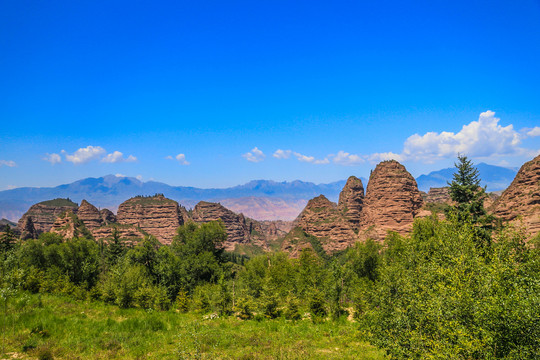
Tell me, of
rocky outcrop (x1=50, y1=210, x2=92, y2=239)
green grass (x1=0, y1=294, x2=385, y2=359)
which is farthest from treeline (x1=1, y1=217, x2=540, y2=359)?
rocky outcrop (x1=50, y1=210, x2=92, y2=239)

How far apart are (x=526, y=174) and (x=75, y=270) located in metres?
154

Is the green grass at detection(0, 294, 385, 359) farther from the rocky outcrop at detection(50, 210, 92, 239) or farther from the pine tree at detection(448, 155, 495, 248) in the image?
the rocky outcrop at detection(50, 210, 92, 239)

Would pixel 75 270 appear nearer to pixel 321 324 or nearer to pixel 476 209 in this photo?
pixel 321 324

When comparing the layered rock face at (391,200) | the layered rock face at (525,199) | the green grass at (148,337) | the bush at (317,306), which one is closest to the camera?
the green grass at (148,337)

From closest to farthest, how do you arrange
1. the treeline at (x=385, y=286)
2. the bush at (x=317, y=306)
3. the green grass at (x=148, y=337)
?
the treeline at (x=385, y=286), the green grass at (x=148, y=337), the bush at (x=317, y=306)

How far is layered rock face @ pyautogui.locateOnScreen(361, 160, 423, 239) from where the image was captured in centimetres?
17075

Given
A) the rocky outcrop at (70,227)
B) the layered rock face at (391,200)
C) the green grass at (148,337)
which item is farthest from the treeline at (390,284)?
the rocky outcrop at (70,227)

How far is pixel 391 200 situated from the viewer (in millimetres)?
177625

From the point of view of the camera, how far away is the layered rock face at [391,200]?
17075 cm

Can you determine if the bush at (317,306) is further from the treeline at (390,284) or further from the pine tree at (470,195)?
the pine tree at (470,195)

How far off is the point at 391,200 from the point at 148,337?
179 metres

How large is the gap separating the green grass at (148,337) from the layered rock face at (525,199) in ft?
358

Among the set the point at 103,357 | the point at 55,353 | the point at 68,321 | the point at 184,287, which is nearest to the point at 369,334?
the point at 103,357

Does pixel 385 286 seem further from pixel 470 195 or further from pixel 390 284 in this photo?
pixel 470 195
